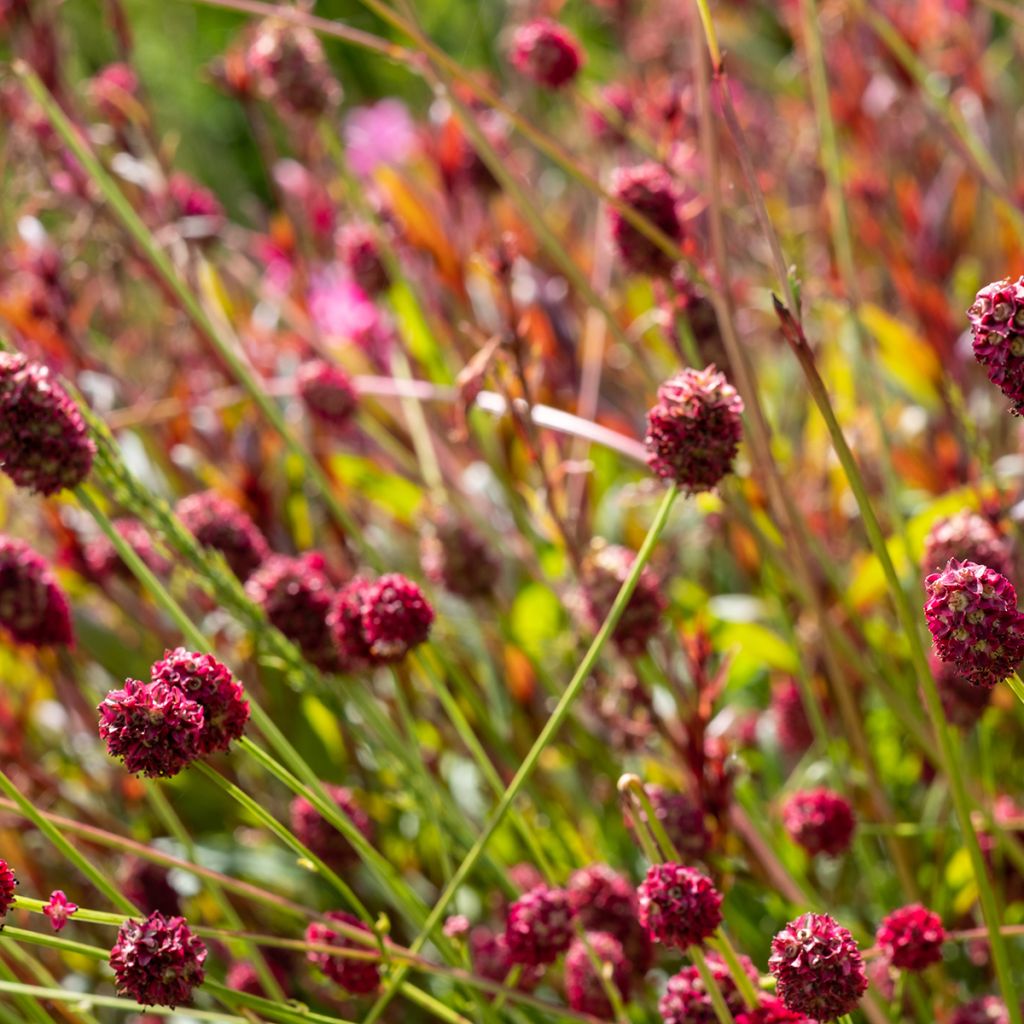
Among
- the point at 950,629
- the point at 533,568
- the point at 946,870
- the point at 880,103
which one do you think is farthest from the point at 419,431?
the point at 880,103

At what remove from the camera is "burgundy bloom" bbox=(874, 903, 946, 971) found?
0.46 meters

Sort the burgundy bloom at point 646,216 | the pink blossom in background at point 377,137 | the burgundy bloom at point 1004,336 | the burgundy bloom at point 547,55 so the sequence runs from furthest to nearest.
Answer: the pink blossom in background at point 377,137 < the burgundy bloom at point 547,55 < the burgundy bloom at point 646,216 < the burgundy bloom at point 1004,336

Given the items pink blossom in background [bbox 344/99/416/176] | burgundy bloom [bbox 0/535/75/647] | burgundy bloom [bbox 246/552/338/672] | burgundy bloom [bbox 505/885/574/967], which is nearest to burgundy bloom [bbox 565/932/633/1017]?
burgundy bloom [bbox 505/885/574/967]

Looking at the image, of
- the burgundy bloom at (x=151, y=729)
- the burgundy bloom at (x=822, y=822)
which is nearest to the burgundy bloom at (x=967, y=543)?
the burgundy bloom at (x=822, y=822)

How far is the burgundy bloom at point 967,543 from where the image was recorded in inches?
22.5

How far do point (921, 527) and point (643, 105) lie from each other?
1.33ft

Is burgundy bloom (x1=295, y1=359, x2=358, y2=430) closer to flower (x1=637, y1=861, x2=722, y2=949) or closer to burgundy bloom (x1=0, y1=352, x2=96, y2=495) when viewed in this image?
→ burgundy bloom (x1=0, y1=352, x2=96, y2=495)

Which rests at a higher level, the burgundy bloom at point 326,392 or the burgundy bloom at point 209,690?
the burgundy bloom at point 326,392

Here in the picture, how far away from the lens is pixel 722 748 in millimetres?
653

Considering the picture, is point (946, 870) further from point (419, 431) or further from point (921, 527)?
point (419, 431)

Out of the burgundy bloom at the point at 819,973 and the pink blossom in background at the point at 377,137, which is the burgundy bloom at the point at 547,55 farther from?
the pink blossom in background at the point at 377,137

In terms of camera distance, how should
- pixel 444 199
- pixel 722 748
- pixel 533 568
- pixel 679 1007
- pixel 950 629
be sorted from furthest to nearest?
pixel 444 199
pixel 533 568
pixel 722 748
pixel 679 1007
pixel 950 629

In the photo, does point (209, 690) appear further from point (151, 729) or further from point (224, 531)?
point (224, 531)

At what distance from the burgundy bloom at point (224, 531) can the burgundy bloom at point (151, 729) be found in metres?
0.30
